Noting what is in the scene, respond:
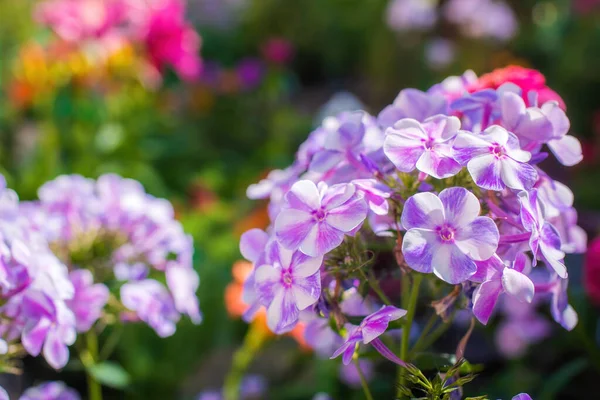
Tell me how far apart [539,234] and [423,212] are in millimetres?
111

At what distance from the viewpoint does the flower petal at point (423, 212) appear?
59 cm

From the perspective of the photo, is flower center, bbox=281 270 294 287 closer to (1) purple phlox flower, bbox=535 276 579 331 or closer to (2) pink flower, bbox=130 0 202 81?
(1) purple phlox flower, bbox=535 276 579 331

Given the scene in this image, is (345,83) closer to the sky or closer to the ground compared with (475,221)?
closer to the ground

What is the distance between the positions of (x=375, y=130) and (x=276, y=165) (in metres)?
2.04

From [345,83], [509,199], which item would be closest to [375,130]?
[509,199]

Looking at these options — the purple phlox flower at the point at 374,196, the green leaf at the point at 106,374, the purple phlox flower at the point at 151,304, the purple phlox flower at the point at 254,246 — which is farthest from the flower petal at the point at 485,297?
the green leaf at the point at 106,374

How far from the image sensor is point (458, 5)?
371 centimetres

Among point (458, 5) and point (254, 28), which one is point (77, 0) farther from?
point (254, 28)

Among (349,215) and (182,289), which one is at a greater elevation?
(349,215)

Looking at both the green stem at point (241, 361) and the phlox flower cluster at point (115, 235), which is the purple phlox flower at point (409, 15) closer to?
the green stem at point (241, 361)

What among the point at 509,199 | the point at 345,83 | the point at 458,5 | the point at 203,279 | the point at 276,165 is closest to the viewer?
the point at 509,199

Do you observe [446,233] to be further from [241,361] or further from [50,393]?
[241,361]

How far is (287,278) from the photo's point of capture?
2.11 ft

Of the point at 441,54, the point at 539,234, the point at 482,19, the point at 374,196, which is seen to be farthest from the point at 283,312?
the point at 441,54
